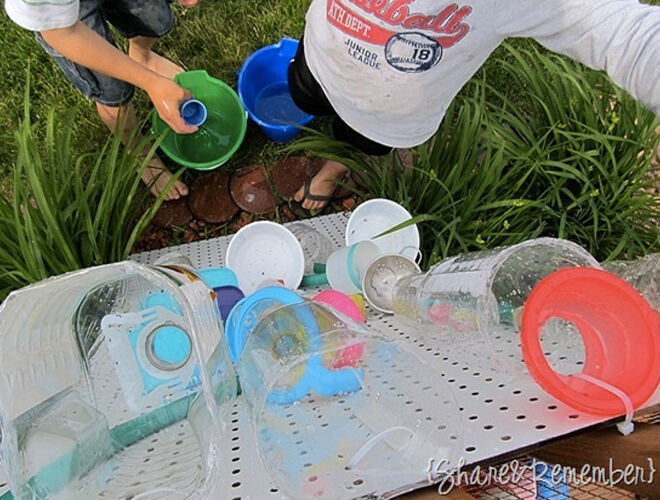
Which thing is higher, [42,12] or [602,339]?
[42,12]

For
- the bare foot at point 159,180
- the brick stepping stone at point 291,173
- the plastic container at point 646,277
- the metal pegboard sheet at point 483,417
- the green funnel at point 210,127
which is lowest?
the metal pegboard sheet at point 483,417

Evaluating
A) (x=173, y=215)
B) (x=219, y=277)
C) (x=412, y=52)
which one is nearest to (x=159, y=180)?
(x=173, y=215)

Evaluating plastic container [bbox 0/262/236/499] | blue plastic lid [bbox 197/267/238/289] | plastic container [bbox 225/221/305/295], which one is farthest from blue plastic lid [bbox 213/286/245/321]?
plastic container [bbox 0/262/236/499]

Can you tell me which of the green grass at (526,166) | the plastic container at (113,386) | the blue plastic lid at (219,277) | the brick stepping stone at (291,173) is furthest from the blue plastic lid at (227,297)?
the brick stepping stone at (291,173)

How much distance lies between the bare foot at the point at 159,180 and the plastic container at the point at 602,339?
1171 mm

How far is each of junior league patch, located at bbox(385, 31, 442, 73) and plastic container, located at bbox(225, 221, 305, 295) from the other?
0.51 metres

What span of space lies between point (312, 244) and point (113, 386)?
0.77m

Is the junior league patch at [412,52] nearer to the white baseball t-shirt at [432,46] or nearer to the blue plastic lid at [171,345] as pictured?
the white baseball t-shirt at [432,46]

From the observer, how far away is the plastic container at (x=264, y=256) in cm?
148

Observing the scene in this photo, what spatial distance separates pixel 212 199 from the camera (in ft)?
5.96

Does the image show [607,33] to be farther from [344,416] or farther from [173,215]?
[173,215]

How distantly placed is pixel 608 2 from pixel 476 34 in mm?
226

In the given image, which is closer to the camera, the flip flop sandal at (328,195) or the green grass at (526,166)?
the green grass at (526,166)

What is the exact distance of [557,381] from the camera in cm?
69
